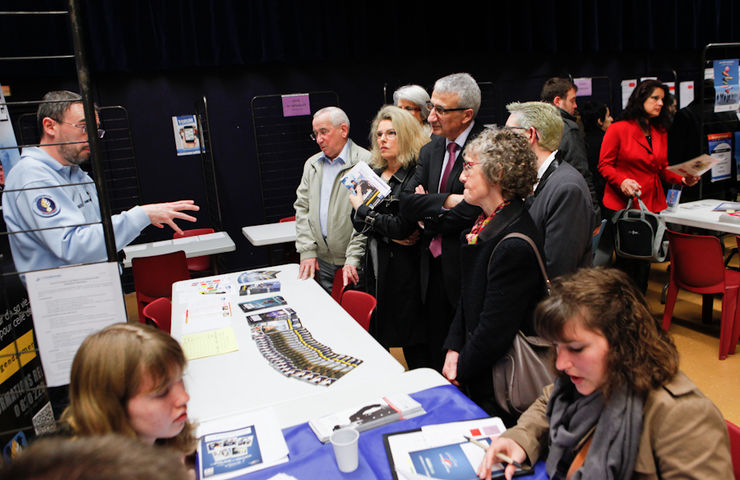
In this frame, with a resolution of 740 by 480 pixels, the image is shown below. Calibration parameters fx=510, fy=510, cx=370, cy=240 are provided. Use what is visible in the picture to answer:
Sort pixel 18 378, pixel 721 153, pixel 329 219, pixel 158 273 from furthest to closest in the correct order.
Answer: pixel 721 153 → pixel 158 273 → pixel 329 219 → pixel 18 378

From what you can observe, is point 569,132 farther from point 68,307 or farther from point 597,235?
point 68,307

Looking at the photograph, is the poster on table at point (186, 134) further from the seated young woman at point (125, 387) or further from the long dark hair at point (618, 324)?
the long dark hair at point (618, 324)

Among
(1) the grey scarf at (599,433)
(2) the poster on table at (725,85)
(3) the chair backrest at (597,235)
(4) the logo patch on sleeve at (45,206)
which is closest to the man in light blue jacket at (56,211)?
(4) the logo patch on sleeve at (45,206)

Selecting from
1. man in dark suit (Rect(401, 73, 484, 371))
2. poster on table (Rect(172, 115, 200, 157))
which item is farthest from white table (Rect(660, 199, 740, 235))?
poster on table (Rect(172, 115, 200, 157))

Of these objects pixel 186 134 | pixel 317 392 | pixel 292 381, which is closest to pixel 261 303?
pixel 292 381

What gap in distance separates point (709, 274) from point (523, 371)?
8.83 ft

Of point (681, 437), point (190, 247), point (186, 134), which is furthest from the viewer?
point (186, 134)

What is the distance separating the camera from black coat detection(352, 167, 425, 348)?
2.92 m

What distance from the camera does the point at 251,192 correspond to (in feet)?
20.6

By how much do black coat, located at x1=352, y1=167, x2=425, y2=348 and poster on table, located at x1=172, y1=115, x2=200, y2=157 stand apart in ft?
12.3

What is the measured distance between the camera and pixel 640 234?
4133mm

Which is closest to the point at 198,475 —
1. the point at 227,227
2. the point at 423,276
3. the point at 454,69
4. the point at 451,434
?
the point at 451,434

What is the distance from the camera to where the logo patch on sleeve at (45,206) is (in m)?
1.87

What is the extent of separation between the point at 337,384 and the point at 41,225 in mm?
1262
